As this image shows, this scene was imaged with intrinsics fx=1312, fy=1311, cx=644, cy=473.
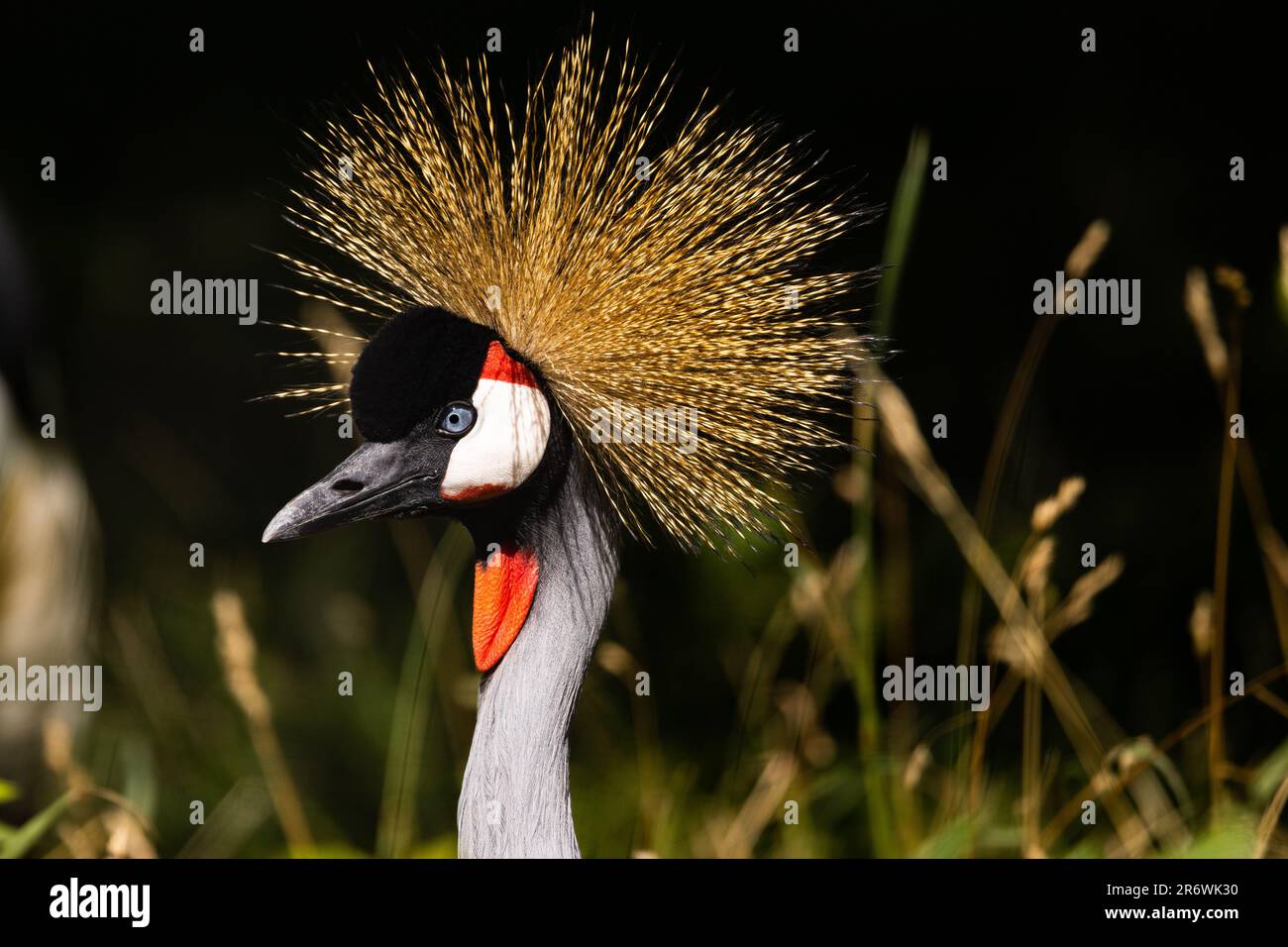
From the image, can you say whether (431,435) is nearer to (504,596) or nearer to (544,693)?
(504,596)

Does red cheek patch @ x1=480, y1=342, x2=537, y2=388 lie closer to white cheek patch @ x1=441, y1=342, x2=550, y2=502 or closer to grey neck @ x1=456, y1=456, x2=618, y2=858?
white cheek patch @ x1=441, y1=342, x2=550, y2=502

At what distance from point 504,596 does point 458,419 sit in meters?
0.20

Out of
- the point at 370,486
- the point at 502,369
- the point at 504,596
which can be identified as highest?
the point at 502,369

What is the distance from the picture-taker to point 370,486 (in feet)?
4.54

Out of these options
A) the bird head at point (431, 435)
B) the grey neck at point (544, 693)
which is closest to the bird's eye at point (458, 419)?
the bird head at point (431, 435)

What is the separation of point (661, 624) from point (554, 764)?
1.22 meters

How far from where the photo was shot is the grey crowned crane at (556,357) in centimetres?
139

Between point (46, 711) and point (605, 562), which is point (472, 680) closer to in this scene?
point (46, 711)

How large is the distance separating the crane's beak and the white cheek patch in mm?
25

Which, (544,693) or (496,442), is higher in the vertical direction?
(496,442)

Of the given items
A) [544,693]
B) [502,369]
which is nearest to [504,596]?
[544,693]

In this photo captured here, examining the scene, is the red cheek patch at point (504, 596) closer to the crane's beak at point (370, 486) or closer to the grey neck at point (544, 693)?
the grey neck at point (544, 693)

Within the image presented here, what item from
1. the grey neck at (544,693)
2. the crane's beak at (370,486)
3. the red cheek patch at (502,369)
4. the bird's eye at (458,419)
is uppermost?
the red cheek patch at (502,369)

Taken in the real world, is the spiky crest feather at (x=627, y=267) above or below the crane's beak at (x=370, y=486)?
above
